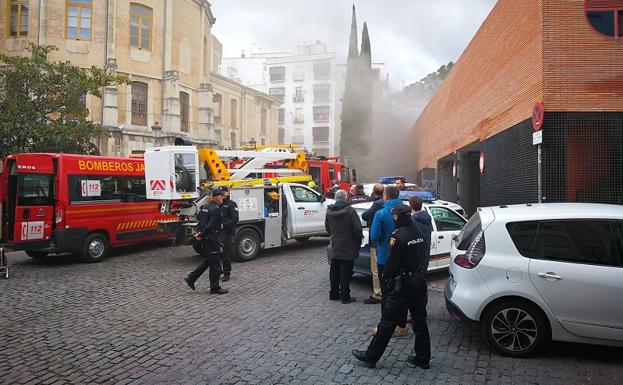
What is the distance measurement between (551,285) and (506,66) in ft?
30.4

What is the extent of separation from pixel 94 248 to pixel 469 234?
28.3 ft

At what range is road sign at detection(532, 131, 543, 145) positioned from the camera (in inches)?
364

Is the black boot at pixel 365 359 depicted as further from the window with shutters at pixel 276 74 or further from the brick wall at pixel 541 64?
the window with shutters at pixel 276 74

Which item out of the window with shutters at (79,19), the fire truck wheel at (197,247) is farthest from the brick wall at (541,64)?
the window with shutters at (79,19)

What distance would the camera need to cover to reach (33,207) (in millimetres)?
9422

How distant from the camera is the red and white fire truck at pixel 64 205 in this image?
9.36 meters

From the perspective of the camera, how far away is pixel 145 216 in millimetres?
11477

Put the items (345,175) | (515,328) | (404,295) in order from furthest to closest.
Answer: (345,175) → (515,328) → (404,295)

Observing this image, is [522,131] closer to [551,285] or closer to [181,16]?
[551,285]

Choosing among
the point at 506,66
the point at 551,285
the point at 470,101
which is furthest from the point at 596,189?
the point at 470,101

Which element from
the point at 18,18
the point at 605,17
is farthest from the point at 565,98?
the point at 18,18

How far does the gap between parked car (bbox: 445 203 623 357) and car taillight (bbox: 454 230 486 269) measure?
0.01m

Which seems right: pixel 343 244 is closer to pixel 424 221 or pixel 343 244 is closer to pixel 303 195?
pixel 424 221

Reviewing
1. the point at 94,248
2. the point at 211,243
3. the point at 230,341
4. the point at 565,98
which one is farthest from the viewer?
the point at 94,248
